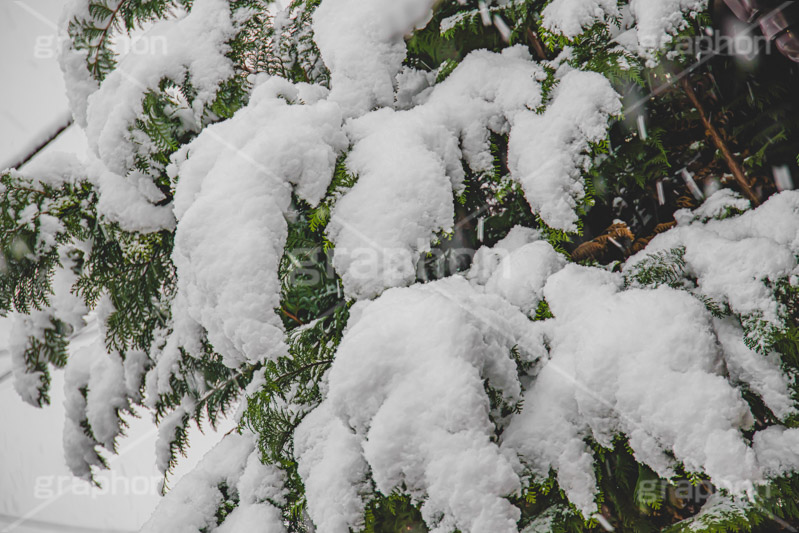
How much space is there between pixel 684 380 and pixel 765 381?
6.9 inches

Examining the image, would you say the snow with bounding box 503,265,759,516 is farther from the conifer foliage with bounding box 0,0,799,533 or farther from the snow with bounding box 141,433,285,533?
the snow with bounding box 141,433,285,533

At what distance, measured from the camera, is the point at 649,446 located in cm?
71

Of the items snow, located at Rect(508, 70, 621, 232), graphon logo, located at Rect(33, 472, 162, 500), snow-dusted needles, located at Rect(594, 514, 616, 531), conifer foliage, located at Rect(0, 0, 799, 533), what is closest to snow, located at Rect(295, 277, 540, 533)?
conifer foliage, located at Rect(0, 0, 799, 533)

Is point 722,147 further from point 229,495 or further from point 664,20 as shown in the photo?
point 229,495

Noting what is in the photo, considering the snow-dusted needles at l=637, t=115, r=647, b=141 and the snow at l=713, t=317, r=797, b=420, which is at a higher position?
the snow-dusted needles at l=637, t=115, r=647, b=141

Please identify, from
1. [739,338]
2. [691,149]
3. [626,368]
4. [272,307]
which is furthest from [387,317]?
[691,149]

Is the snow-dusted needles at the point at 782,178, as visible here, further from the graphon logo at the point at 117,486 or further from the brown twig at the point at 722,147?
the graphon logo at the point at 117,486


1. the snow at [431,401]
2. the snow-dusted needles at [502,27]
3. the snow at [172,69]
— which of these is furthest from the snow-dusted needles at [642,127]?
the snow at [172,69]

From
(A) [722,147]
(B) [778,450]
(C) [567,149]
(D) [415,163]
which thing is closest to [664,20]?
(C) [567,149]

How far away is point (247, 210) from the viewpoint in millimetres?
820

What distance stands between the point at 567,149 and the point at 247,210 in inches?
24.0

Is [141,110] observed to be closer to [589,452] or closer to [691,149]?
[589,452]

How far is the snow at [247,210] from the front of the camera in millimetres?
783

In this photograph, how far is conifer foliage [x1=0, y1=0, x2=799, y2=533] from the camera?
2.35 ft
